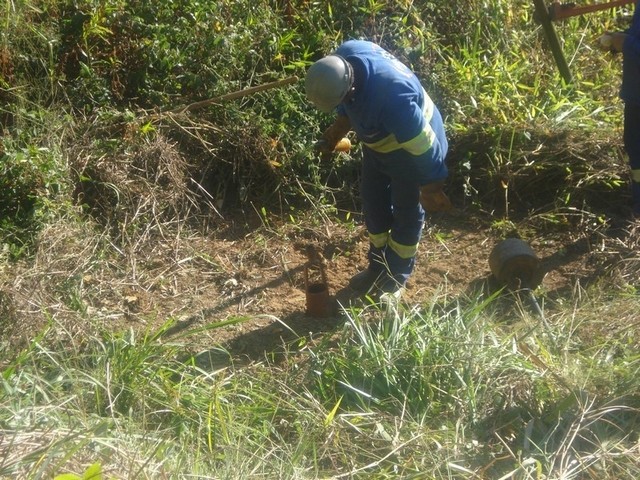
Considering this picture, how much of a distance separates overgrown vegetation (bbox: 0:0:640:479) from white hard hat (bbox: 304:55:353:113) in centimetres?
110

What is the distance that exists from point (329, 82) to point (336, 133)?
755 millimetres

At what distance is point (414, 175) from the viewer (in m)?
4.68

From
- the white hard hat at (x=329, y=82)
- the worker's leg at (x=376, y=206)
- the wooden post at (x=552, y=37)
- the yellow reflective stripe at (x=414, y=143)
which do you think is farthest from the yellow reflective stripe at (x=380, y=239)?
the wooden post at (x=552, y=37)

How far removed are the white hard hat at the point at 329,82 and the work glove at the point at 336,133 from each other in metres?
0.57

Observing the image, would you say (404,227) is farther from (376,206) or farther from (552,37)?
(552,37)

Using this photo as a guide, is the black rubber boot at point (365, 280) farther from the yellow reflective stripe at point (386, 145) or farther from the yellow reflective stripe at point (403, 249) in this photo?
the yellow reflective stripe at point (386, 145)

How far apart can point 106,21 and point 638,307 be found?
156 inches

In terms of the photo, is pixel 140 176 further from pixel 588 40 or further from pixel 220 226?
pixel 588 40

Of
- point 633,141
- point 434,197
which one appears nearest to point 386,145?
point 434,197

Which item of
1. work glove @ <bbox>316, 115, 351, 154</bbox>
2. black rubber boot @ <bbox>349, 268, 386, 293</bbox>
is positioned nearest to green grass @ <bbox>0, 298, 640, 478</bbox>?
black rubber boot @ <bbox>349, 268, 386, 293</bbox>

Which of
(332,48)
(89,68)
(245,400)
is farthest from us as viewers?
(332,48)

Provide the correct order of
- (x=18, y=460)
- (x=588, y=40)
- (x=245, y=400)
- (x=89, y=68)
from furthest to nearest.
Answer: (x=588, y=40), (x=89, y=68), (x=245, y=400), (x=18, y=460)

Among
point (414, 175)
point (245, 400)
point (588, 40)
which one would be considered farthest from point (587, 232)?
point (245, 400)

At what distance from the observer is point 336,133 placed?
5.00 metres
